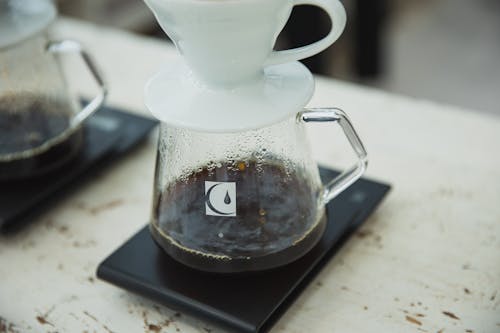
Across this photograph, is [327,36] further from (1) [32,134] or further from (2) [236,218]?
(1) [32,134]

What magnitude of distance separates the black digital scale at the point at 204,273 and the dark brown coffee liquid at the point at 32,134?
0.02m

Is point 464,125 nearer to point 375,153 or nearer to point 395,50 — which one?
point 375,153

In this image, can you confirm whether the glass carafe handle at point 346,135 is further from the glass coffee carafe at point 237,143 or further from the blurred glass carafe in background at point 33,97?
the blurred glass carafe in background at point 33,97

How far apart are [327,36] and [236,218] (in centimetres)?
15

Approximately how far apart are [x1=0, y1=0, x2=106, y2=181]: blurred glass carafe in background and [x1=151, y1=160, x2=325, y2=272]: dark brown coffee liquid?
19 centimetres

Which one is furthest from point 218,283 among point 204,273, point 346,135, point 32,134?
point 32,134

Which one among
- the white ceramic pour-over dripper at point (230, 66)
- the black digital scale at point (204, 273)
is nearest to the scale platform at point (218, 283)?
the black digital scale at point (204, 273)

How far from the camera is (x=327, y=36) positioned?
48cm

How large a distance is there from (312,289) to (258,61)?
0.65 feet

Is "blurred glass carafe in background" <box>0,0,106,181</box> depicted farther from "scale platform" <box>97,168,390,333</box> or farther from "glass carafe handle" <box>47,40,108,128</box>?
"scale platform" <box>97,168,390,333</box>

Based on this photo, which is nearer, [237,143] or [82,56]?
[237,143]

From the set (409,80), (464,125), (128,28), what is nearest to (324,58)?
(409,80)

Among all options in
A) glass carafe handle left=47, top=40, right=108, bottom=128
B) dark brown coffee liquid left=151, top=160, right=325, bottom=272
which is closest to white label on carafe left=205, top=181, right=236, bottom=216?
dark brown coffee liquid left=151, top=160, right=325, bottom=272

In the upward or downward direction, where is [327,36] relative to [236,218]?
upward
